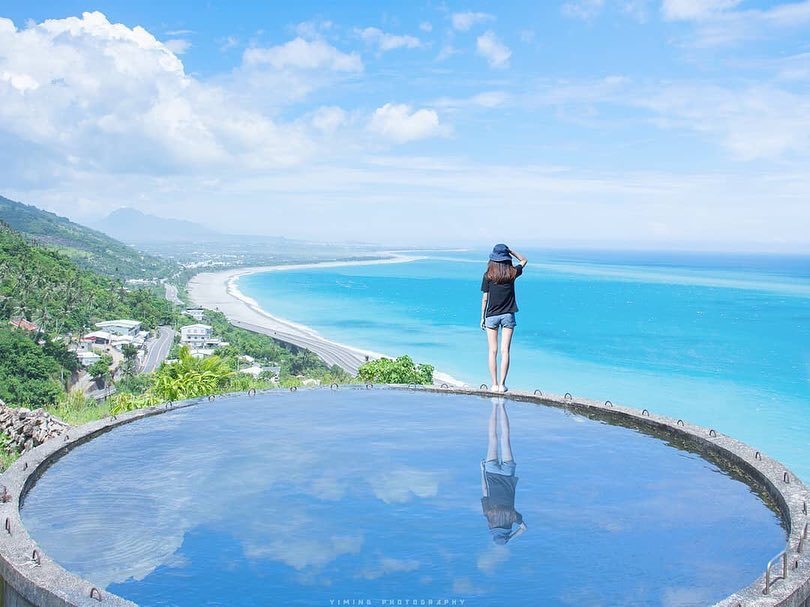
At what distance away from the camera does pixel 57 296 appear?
6494cm

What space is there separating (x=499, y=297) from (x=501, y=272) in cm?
35

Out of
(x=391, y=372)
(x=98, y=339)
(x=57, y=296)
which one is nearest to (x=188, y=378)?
(x=391, y=372)

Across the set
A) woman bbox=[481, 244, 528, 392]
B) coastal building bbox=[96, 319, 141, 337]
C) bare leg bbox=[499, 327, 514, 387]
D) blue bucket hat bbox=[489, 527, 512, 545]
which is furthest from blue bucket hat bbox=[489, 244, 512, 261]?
coastal building bbox=[96, 319, 141, 337]

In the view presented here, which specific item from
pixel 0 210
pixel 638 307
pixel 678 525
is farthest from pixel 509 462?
pixel 0 210

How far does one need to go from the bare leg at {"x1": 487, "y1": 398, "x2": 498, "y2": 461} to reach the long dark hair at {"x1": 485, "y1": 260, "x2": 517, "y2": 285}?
64.2 inches

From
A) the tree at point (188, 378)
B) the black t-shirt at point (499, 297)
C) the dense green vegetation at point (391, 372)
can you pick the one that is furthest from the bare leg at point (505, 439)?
the dense green vegetation at point (391, 372)

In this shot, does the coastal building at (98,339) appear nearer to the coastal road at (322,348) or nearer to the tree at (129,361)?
the tree at (129,361)

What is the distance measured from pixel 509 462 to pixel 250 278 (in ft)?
539

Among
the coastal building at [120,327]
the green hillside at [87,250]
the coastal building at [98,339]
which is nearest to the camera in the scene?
the coastal building at [98,339]

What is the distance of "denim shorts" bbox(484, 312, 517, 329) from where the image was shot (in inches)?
356

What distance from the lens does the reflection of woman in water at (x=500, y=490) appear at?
5.09 meters

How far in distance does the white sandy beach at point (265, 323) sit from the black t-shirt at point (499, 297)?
8187 millimetres

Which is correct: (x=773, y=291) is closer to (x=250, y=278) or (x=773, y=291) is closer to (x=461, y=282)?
(x=461, y=282)

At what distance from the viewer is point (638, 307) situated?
9788 cm
